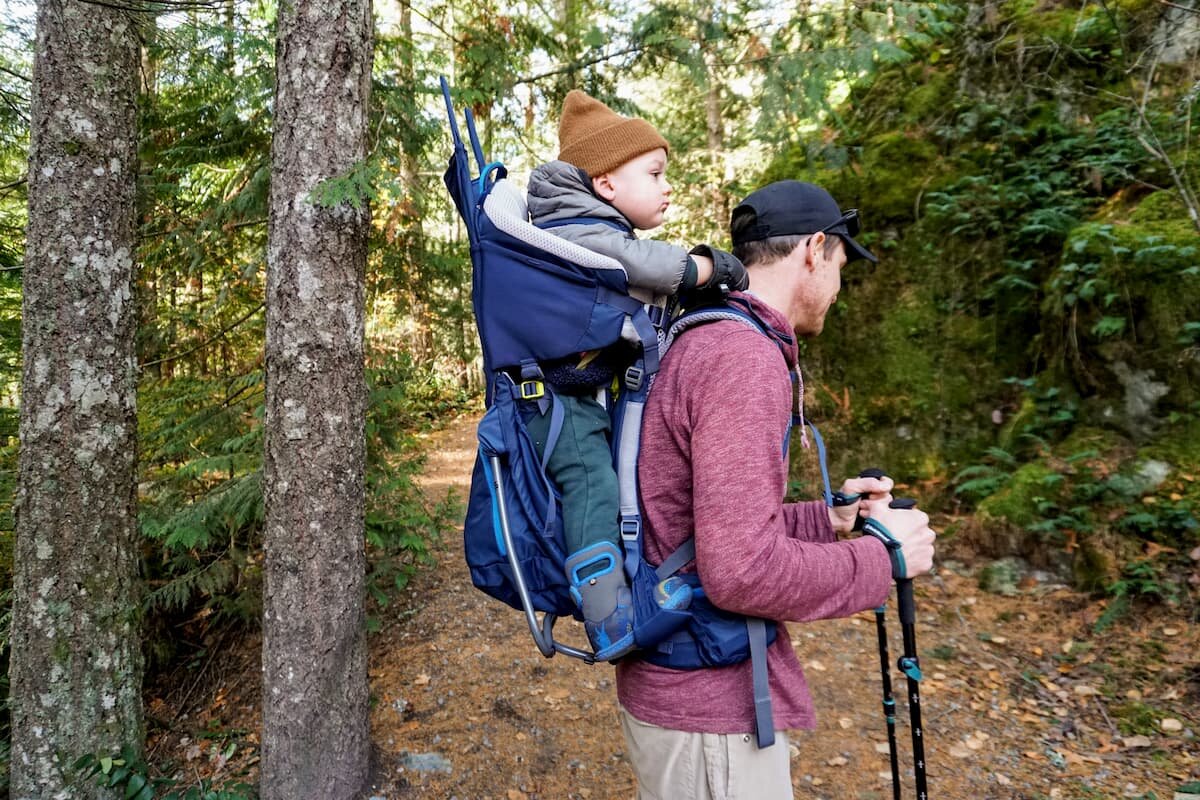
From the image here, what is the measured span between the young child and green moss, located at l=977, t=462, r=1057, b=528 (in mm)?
4979

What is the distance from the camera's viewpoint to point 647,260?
180 cm

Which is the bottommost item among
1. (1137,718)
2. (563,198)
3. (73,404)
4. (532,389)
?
(1137,718)

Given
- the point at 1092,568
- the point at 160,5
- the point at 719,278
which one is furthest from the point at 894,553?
the point at 160,5

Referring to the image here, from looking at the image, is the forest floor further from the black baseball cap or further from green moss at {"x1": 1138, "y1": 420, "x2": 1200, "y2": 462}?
the black baseball cap

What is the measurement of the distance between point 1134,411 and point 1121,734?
2.83 metres

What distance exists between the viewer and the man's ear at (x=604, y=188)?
2232 mm

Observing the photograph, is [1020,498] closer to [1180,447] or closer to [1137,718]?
[1180,447]

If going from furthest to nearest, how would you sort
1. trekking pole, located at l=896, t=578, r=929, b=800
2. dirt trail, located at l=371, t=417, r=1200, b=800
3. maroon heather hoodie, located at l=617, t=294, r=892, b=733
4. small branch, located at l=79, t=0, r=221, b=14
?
dirt trail, located at l=371, t=417, r=1200, b=800 → small branch, located at l=79, t=0, r=221, b=14 → trekking pole, located at l=896, t=578, r=929, b=800 → maroon heather hoodie, located at l=617, t=294, r=892, b=733

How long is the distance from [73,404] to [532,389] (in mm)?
3117

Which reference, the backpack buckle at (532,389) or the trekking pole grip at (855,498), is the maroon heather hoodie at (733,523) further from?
the trekking pole grip at (855,498)

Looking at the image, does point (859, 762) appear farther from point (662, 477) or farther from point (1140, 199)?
point (1140, 199)

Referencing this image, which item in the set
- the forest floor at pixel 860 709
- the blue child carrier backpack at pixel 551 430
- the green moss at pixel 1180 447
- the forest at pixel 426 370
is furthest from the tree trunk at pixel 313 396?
the green moss at pixel 1180 447

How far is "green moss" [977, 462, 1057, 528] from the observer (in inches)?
222

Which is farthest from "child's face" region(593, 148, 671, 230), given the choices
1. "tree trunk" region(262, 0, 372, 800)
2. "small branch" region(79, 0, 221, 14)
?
"small branch" region(79, 0, 221, 14)
